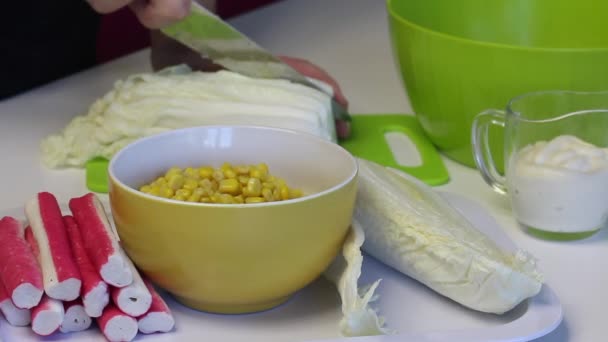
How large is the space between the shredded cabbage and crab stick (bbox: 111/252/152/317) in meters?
0.43

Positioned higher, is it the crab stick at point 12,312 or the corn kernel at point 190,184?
the corn kernel at point 190,184

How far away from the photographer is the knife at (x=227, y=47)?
107 centimetres

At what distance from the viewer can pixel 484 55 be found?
102cm

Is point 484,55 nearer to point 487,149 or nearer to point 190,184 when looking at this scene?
point 487,149

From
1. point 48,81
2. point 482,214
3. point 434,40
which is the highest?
point 434,40

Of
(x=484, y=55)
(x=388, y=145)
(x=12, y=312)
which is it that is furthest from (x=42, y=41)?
(x=12, y=312)

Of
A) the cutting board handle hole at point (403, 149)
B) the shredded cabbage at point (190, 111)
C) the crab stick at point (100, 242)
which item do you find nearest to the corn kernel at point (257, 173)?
the crab stick at point (100, 242)

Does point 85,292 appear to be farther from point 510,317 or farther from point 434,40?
point 434,40

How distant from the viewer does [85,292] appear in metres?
0.65

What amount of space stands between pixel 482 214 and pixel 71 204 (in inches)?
16.8

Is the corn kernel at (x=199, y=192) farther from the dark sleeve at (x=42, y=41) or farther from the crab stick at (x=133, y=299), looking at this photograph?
the dark sleeve at (x=42, y=41)

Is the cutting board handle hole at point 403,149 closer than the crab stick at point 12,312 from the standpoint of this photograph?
No

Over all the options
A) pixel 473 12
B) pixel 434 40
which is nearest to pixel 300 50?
pixel 473 12

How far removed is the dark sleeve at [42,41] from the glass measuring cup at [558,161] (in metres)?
0.77
